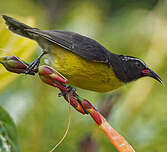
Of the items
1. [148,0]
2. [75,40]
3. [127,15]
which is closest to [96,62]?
[75,40]

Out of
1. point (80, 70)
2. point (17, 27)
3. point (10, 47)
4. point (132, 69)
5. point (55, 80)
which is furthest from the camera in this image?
point (132, 69)

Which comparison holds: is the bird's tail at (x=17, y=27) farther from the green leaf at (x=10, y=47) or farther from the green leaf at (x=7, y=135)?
the green leaf at (x=7, y=135)

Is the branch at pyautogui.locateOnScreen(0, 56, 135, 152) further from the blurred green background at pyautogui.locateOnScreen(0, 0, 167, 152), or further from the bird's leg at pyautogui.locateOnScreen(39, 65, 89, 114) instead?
the blurred green background at pyautogui.locateOnScreen(0, 0, 167, 152)

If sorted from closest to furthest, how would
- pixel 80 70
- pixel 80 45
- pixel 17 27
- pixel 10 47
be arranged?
pixel 10 47, pixel 17 27, pixel 80 70, pixel 80 45

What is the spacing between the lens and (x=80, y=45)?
10.9 feet

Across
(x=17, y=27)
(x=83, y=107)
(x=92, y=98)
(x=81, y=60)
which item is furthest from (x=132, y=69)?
(x=83, y=107)

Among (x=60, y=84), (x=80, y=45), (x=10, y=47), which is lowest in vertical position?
(x=80, y=45)

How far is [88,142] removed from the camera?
221cm

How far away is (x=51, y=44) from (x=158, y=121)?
95 cm

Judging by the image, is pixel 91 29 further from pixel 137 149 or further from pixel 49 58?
pixel 137 149

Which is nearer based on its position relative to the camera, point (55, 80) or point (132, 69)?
point (55, 80)

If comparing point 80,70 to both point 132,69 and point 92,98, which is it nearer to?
point 92,98

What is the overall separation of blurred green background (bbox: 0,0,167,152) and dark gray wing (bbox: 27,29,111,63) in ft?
0.71

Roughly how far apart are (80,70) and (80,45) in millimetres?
251
